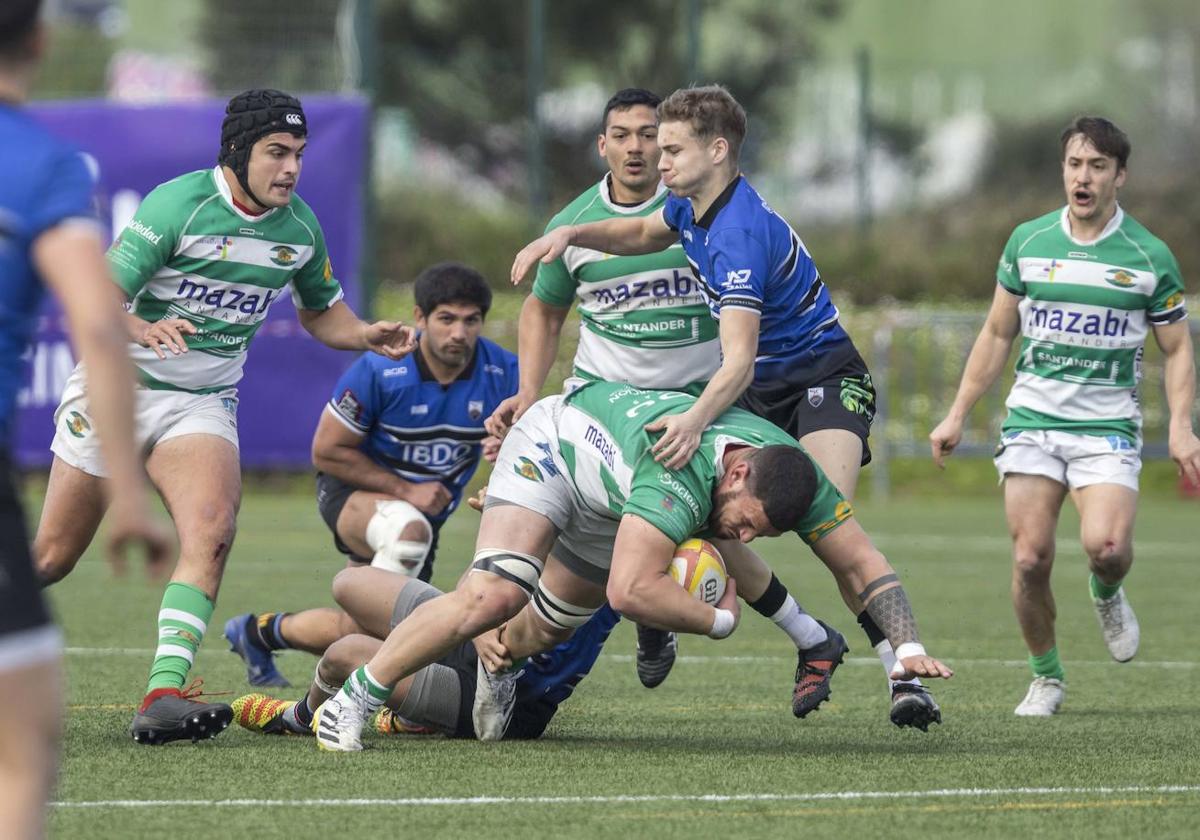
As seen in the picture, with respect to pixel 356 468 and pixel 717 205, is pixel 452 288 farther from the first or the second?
pixel 717 205

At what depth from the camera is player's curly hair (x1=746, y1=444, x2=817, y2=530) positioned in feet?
18.6

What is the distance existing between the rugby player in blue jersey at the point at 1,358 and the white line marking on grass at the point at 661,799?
1814 mm

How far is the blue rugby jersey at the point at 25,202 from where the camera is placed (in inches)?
131

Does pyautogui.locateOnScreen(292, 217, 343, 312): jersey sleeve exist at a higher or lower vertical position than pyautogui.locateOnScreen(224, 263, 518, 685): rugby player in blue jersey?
higher

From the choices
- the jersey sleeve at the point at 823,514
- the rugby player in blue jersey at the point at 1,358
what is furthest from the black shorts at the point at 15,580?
the jersey sleeve at the point at 823,514

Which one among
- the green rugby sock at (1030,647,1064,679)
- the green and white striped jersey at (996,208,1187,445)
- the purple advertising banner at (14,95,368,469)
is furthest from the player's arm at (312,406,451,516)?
the purple advertising banner at (14,95,368,469)

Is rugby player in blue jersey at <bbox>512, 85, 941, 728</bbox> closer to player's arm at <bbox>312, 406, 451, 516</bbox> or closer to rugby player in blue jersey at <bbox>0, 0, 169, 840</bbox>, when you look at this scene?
player's arm at <bbox>312, 406, 451, 516</bbox>

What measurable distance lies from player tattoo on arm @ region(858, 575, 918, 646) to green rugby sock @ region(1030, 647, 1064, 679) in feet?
5.85

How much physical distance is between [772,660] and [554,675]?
2.87 m

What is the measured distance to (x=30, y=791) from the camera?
3297 millimetres

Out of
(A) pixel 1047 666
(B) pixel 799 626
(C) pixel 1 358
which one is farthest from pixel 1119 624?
(C) pixel 1 358

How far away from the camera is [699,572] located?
5.82 m

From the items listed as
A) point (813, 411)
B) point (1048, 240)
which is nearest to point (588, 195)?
point (813, 411)

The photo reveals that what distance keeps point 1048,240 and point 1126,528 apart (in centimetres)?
119
